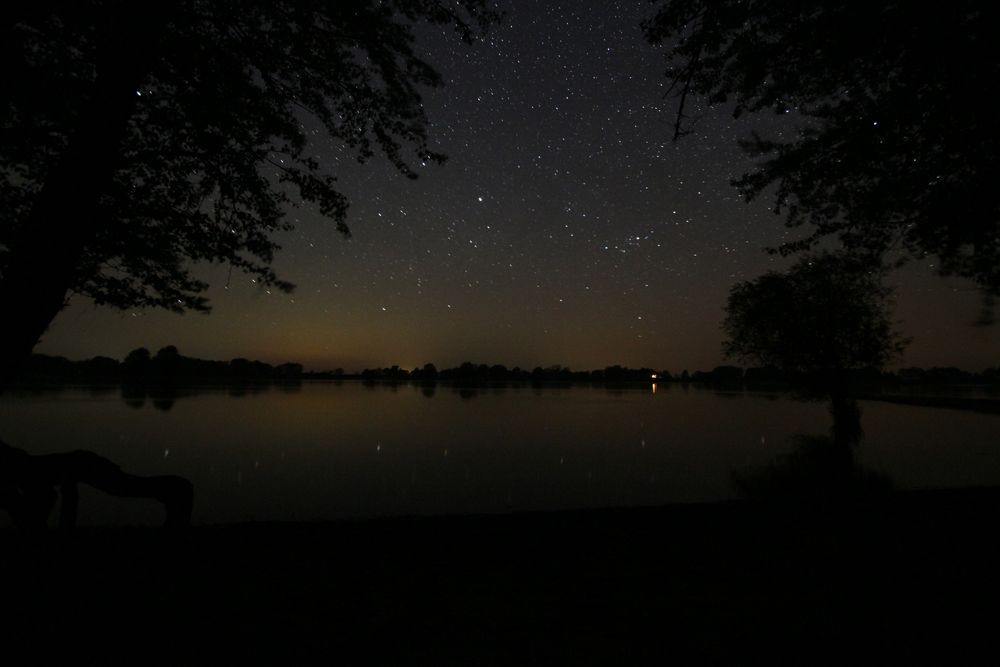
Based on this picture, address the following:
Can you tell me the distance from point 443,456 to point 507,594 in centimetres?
2061

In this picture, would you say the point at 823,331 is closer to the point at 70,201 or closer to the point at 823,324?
the point at 823,324

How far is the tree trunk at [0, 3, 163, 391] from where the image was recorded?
460 centimetres

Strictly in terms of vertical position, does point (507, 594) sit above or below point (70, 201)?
below

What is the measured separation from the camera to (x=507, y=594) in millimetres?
4719

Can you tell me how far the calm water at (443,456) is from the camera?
1566cm

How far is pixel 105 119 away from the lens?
496cm

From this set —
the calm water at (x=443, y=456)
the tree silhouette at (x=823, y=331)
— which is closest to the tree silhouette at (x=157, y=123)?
the calm water at (x=443, y=456)

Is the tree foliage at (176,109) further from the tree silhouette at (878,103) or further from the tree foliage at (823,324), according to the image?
the tree foliage at (823,324)

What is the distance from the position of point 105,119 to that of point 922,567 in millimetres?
9217

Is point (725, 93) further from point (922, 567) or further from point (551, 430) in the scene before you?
point (551, 430)

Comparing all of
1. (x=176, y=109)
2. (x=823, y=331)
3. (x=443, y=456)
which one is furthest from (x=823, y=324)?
(x=176, y=109)

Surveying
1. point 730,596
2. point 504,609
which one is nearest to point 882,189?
point 730,596

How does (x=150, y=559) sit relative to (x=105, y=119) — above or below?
below

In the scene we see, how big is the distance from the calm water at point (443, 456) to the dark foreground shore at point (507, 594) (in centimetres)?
835
